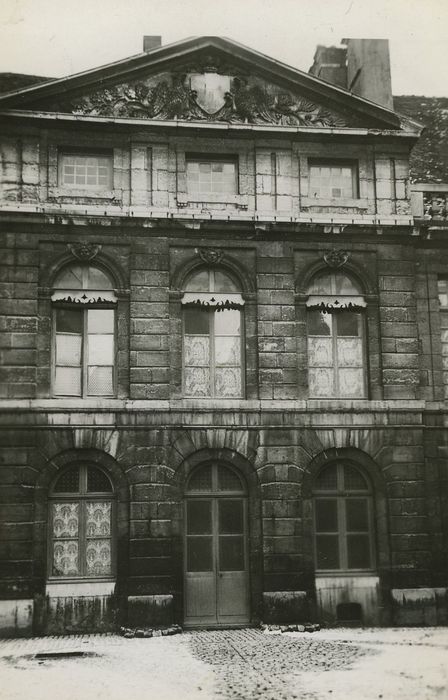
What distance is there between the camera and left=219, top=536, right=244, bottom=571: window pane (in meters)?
15.0

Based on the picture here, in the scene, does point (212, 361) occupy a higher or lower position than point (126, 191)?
lower

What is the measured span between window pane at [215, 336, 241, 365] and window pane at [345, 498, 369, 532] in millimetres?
3416

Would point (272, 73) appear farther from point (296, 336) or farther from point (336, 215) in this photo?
point (296, 336)

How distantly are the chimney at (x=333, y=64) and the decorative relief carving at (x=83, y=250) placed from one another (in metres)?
8.04

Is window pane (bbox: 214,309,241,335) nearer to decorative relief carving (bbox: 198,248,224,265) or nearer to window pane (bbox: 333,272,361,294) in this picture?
decorative relief carving (bbox: 198,248,224,265)

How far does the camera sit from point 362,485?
51.3ft

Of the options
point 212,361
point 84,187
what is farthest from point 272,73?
point 212,361

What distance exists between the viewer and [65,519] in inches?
582

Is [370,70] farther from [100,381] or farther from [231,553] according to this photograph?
[231,553]

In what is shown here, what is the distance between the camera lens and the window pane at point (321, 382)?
15789 mm

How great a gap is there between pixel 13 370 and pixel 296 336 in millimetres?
5310

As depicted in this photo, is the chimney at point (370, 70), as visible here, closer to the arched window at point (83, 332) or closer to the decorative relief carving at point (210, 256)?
the decorative relief carving at point (210, 256)

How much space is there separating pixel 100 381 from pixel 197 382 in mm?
1816

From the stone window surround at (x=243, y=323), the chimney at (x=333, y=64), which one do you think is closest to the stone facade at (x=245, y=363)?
the stone window surround at (x=243, y=323)
